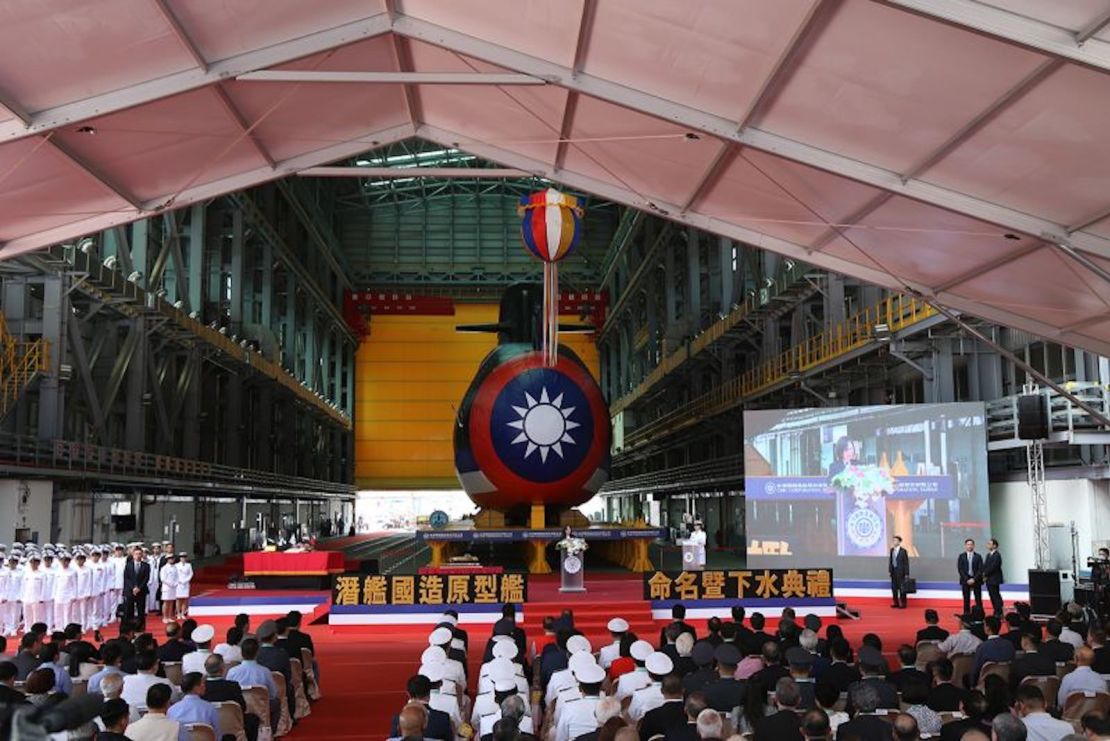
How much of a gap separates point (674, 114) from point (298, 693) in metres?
7.54

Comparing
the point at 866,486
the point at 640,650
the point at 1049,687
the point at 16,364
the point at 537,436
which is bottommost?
the point at 1049,687

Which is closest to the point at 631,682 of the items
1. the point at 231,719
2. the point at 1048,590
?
the point at 231,719

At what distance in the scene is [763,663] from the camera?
8969 millimetres

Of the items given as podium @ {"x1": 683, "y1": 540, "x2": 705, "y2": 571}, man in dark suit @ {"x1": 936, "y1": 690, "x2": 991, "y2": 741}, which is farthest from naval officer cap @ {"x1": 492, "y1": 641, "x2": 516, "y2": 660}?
podium @ {"x1": 683, "y1": 540, "x2": 705, "y2": 571}

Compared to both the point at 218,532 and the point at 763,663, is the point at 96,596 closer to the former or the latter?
the point at 763,663

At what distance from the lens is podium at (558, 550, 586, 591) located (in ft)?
63.0

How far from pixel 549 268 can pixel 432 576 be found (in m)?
6.15

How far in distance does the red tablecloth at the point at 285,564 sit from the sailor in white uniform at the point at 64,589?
4.65 metres

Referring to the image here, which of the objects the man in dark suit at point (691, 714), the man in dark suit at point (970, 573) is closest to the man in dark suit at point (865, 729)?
the man in dark suit at point (691, 714)

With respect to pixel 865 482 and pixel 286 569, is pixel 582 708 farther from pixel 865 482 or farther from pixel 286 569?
pixel 865 482

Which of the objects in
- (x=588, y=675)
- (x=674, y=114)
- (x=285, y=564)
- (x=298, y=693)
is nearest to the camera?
(x=588, y=675)

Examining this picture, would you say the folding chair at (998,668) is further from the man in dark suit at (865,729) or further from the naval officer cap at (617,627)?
the naval officer cap at (617,627)

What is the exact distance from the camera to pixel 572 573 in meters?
19.3

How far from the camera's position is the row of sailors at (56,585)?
17.0 metres
